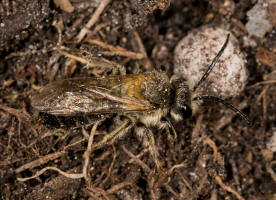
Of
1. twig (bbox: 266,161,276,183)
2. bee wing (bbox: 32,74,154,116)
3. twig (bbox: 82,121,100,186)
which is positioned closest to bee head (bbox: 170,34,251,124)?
bee wing (bbox: 32,74,154,116)

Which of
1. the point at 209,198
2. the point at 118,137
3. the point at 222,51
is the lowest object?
the point at 209,198

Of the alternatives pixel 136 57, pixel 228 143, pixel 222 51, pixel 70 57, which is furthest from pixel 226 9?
pixel 70 57

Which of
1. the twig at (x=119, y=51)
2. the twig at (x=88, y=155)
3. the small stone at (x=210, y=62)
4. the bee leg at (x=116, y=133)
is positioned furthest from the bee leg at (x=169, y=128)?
the twig at (x=119, y=51)

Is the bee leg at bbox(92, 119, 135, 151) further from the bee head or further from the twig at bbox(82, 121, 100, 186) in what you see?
the bee head

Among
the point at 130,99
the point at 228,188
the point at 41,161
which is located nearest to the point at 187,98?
the point at 130,99

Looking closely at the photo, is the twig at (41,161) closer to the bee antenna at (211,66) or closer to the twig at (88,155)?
the twig at (88,155)

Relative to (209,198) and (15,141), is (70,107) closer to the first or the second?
(15,141)
